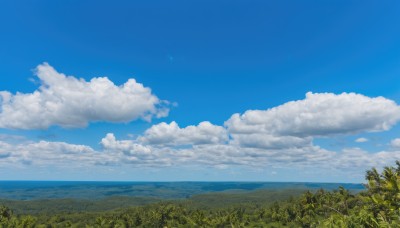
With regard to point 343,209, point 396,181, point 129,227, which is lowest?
point 129,227

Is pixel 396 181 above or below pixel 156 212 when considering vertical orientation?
above

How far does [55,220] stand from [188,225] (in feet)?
284

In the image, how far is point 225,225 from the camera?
137 m

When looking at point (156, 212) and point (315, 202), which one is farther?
point (156, 212)

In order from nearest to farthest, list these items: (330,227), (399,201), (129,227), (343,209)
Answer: (330,227)
(399,201)
(343,209)
(129,227)

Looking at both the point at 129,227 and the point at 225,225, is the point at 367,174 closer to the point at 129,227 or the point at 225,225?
the point at 225,225

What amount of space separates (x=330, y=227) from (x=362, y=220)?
6721 millimetres

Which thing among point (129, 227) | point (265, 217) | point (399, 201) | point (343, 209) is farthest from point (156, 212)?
point (399, 201)

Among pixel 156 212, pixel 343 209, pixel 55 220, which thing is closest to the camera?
pixel 343 209

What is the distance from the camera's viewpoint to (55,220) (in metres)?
181

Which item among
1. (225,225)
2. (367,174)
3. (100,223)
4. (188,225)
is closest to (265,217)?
(225,225)

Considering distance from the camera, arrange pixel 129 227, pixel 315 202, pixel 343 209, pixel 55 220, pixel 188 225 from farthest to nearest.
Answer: pixel 55 220 → pixel 129 227 → pixel 188 225 → pixel 315 202 → pixel 343 209

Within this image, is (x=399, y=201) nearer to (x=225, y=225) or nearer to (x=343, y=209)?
(x=343, y=209)

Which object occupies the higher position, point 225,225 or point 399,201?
point 399,201
